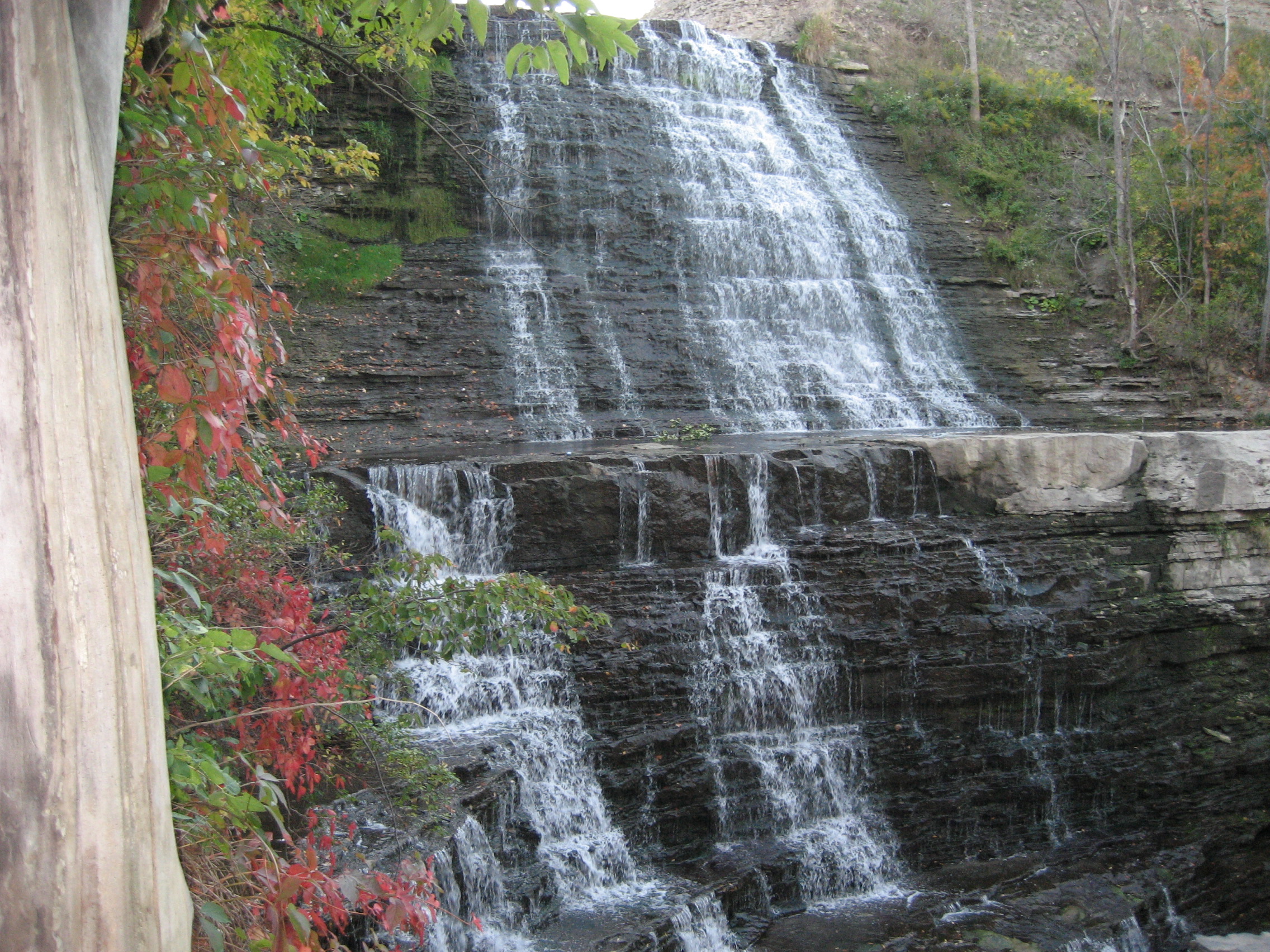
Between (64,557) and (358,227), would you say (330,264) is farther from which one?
(64,557)

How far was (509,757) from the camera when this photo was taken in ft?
20.6

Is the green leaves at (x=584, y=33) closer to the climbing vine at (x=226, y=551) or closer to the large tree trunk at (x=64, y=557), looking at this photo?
the climbing vine at (x=226, y=551)

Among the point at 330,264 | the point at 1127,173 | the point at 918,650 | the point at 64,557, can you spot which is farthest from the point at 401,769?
the point at 1127,173

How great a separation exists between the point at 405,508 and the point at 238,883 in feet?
17.6

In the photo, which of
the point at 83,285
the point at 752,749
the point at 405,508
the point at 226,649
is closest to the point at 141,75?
the point at 83,285

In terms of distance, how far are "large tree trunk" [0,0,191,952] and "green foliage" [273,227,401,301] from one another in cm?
1120

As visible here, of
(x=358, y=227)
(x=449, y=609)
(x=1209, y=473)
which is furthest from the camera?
(x=358, y=227)

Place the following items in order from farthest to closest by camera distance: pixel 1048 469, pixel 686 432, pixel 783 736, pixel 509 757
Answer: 1. pixel 686 432
2. pixel 1048 469
3. pixel 783 736
4. pixel 509 757

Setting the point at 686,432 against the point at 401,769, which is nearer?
the point at 401,769

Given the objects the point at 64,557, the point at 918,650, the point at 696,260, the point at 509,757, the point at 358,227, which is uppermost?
the point at 358,227

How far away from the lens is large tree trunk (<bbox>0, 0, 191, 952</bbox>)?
1.64 metres

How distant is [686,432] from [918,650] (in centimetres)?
427

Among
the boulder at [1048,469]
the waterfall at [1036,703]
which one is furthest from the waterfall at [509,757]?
the boulder at [1048,469]

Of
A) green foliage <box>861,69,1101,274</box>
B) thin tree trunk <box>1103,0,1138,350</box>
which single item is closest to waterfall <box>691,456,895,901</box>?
thin tree trunk <box>1103,0,1138,350</box>
